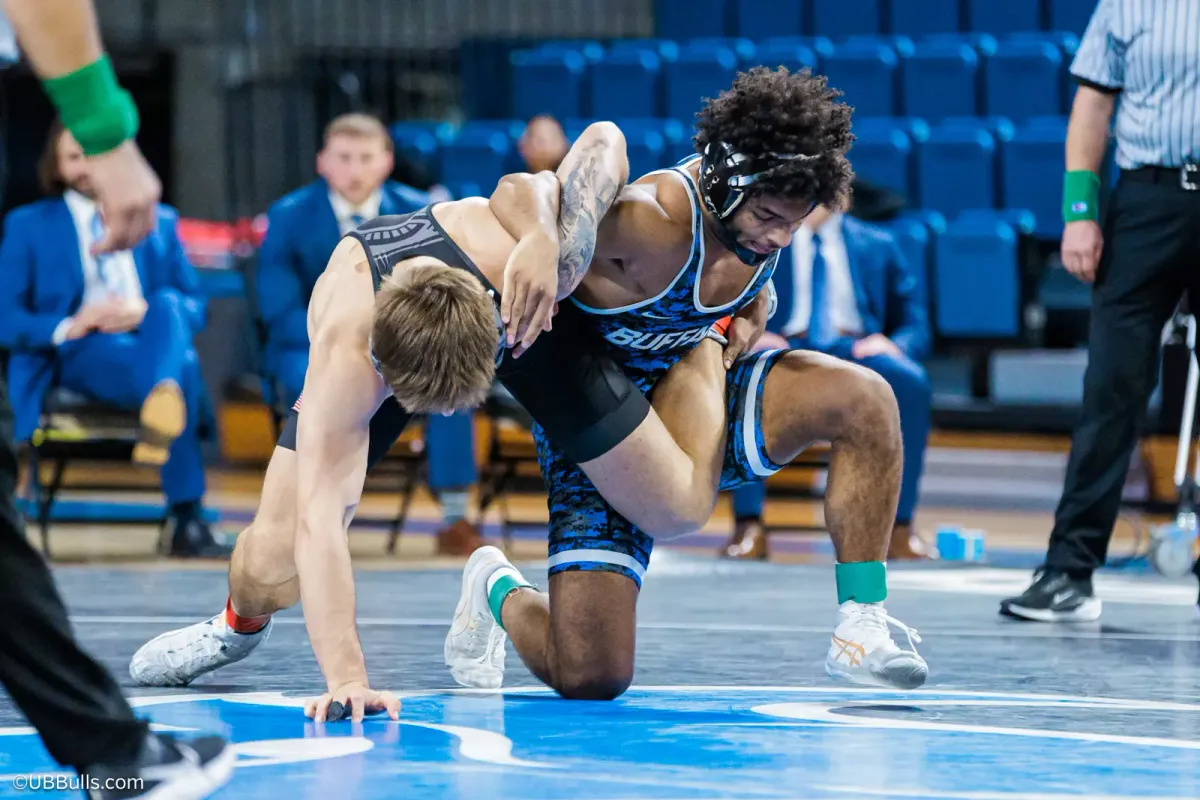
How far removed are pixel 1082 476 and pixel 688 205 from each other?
1535 mm

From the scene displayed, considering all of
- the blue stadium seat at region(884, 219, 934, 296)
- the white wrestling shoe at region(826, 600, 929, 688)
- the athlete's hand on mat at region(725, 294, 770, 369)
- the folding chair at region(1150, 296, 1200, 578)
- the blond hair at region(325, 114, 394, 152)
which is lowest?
the folding chair at region(1150, 296, 1200, 578)

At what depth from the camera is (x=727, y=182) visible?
3.08m

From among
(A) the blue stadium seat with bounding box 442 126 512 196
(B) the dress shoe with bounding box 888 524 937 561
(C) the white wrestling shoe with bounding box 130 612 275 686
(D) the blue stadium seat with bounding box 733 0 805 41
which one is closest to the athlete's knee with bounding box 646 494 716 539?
(C) the white wrestling shoe with bounding box 130 612 275 686

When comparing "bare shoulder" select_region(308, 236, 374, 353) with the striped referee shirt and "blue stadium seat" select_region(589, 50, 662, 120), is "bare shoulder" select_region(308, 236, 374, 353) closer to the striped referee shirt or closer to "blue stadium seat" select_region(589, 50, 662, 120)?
the striped referee shirt

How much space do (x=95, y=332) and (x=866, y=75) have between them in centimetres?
438

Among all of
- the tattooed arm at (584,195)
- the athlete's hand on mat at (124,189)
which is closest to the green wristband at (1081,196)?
the tattooed arm at (584,195)

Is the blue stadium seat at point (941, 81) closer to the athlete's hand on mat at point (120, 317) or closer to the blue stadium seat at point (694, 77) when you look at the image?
the blue stadium seat at point (694, 77)

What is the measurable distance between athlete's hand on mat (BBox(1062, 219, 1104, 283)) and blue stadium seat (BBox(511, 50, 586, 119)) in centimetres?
520

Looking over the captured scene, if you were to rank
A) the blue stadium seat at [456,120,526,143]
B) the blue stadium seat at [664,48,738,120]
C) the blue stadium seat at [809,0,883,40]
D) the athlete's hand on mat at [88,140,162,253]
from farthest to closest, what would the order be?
the blue stadium seat at [809,0,883,40]
the blue stadium seat at [664,48,738,120]
the blue stadium seat at [456,120,526,143]
the athlete's hand on mat at [88,140,162,253]

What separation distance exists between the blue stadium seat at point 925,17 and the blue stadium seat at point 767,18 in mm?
566

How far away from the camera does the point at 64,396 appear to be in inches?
250

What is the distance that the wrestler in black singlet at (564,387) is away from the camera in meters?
3.18

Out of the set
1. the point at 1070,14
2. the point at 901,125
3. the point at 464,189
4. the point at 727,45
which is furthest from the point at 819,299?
the point at 1070,14

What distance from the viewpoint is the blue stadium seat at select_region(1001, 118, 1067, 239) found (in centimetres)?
791
